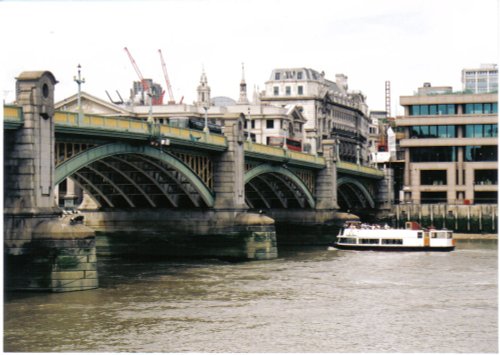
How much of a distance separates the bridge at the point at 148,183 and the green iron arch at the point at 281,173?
0.32 feet

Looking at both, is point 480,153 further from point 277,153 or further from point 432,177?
point 277,153

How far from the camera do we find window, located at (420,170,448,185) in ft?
359

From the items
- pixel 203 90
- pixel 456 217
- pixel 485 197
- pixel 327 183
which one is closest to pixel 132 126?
pixel 327 183

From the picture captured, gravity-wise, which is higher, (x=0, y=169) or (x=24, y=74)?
(x=24, y=74)

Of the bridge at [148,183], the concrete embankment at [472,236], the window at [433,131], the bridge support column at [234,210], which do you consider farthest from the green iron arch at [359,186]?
the bridge support column at [234,210]

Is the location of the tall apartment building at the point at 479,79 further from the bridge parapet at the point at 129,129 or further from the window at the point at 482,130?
the bridge parapet at the point at 129,129

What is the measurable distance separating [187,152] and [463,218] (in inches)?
1830

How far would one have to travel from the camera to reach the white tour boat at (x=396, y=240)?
251 ft

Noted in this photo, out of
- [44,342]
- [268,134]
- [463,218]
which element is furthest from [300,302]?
[268,134]

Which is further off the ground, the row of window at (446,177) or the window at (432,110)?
the window at (432,110)

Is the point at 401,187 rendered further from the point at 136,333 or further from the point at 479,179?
the point at 136,333

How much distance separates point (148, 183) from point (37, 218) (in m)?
21.0

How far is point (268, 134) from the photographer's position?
420 ft

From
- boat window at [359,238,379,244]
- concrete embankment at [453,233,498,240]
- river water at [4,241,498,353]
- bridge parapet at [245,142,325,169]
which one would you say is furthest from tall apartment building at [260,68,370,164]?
river water at [4,241,498,353]
